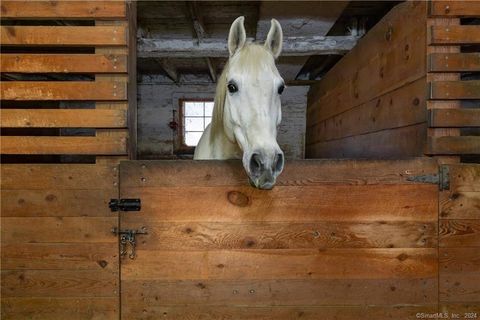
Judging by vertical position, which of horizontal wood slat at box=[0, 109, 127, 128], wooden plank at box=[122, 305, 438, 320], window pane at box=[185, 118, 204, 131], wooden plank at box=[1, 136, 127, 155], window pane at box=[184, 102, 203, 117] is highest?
window pane at box=[184, 102, 203, 117]

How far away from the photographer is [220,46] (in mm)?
2709

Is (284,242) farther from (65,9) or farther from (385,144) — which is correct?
(65,9)

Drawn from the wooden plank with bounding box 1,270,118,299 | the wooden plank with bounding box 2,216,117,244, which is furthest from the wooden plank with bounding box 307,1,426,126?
the wooden plank with bounding box 1,270,118,299

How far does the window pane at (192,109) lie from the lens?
495 centimetres

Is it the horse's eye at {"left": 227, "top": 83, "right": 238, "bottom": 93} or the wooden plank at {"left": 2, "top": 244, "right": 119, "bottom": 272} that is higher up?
the horse's eye at {"left": 227, "top": 83, "right": 238, "bottom": 93}

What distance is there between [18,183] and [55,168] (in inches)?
6.8

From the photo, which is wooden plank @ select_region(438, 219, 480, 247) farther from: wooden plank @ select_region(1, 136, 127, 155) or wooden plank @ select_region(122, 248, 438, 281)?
wooden plank @ select_region(1, 136, 127, 155)

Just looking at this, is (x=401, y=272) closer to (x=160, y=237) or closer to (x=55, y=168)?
(x=160, y=237)

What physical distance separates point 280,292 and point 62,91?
1.29 m

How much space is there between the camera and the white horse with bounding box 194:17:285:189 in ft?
3.50

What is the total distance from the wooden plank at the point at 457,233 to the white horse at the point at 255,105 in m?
0.85

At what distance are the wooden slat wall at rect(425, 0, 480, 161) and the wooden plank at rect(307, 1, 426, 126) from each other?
0.22 feet

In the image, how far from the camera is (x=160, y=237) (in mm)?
1354

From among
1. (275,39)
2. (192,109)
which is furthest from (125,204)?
(192,109)
